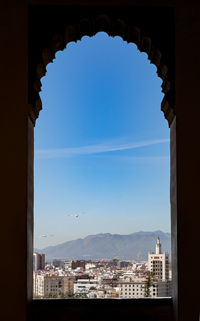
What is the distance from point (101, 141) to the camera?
19.0 metres

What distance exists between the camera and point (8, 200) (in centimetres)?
239

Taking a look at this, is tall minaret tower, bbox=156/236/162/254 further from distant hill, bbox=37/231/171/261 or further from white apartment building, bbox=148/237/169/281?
distant hill, bbox=37/231/171/261

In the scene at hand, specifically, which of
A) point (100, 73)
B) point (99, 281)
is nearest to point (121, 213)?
point (100, 73)

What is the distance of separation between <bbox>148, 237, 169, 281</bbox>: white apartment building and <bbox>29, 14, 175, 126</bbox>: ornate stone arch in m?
1.12

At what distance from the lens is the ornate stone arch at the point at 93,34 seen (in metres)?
2.55

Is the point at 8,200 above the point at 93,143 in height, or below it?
below

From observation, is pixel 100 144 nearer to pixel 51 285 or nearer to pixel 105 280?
pixel 105 280

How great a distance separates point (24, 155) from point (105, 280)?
1381mm

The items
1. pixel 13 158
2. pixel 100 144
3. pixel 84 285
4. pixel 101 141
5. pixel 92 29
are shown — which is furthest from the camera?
pixel 100 144

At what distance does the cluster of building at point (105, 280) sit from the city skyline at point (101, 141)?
10.0 m

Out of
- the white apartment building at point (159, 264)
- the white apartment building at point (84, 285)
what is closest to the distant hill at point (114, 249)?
the white apartment building at point (159, 264)

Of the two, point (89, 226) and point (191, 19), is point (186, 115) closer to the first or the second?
point (191, 19)

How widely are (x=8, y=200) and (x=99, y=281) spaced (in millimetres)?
1208

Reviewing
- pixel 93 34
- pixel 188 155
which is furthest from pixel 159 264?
pixel 93 34
